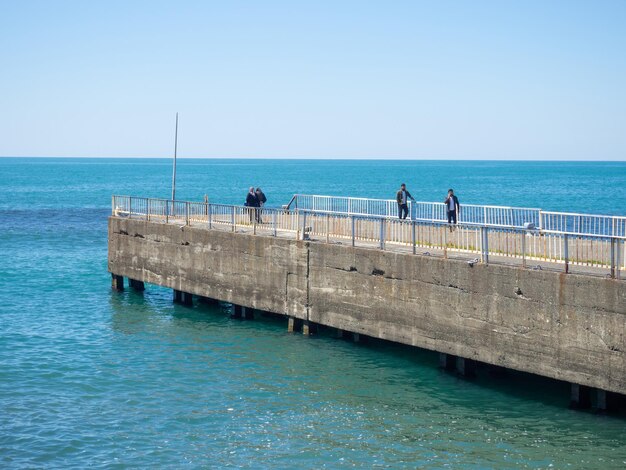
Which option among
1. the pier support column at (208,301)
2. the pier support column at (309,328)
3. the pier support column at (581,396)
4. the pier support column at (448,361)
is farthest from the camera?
the pier support column at (208,301)

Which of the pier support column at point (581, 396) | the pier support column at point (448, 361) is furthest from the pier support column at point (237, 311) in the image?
the pier support column at point (581, 396)

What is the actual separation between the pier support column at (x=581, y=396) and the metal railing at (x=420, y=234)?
9.07 ft

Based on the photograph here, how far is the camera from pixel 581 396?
21469 millimetres

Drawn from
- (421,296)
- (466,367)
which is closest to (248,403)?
(421,296)

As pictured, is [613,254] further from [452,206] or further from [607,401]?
[452,206]

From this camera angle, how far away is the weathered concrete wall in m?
20.7

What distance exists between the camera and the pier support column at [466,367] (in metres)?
24.6

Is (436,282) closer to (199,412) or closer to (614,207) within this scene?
(199,412)

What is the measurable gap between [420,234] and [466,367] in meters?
4.23

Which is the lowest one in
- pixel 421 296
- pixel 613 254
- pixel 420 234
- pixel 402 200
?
pixel 421 296

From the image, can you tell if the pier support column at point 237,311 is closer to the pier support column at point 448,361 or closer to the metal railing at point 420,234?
the metal railing at point 420,234

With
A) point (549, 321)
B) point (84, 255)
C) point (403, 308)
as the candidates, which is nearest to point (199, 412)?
point (403, 308)

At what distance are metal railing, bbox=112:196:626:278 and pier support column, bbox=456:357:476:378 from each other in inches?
112

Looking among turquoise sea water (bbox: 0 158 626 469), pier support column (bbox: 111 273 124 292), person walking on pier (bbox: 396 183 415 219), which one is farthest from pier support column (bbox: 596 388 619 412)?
pier support column (bbox: 111 273 124 292)
